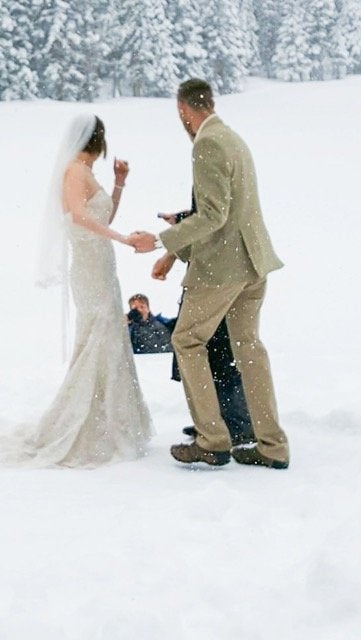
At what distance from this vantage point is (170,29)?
163 feet

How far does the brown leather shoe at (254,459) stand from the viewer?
4512mm

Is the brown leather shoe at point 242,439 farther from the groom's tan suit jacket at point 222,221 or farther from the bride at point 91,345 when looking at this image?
the groom's tan suit jacket at point 222,221

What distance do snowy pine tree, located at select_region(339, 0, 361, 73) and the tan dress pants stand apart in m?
62.2

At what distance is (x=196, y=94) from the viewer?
442cm

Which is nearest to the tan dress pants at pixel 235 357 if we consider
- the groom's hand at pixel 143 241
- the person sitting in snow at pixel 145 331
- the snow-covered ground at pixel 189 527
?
the snow-covered ground at pixel 189 527

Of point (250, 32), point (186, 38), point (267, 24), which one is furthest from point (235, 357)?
point (267, 24)

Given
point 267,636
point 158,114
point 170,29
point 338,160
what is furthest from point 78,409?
point 170,29

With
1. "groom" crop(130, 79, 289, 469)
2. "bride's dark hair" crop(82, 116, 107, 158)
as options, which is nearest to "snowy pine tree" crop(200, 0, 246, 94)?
"bride's dark hair" crop(82, 116, 107, 158)

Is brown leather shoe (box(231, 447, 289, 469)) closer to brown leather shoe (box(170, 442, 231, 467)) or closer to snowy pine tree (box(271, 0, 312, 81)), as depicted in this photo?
brown leather shoe (box(170, 442, 231, 467))

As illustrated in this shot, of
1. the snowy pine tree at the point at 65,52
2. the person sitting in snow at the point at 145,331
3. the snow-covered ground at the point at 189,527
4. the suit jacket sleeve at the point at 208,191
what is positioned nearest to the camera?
the snow-covered ground at the point at 189,527

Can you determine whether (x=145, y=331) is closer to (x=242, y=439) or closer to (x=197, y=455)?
(x=242, y=439)

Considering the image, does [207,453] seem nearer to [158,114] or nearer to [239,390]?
[239,390]

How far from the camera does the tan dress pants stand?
4453 millimetres

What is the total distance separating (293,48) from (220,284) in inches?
2353
